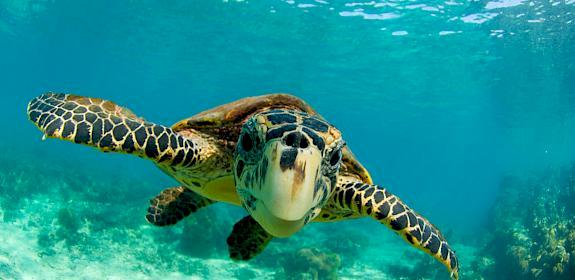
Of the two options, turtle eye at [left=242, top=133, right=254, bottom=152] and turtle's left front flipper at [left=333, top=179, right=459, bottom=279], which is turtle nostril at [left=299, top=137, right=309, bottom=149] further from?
turtle's left front flipper at [left=333, top=179, right=459, bottom=279]

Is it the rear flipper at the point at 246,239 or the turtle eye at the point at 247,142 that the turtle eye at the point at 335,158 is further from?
the rear flipper at the point at 246,239

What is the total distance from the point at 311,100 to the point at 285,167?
197ft

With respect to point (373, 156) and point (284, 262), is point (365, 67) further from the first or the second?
point (373, 156)

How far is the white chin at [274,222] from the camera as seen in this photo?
116 inches

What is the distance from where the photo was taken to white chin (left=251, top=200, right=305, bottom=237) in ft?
9.66

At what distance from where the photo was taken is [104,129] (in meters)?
3.86

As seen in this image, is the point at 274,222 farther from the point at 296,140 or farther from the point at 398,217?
the point at 398,217

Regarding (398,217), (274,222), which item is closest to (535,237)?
(398,217)

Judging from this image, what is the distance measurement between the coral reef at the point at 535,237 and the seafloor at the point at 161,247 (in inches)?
2.1

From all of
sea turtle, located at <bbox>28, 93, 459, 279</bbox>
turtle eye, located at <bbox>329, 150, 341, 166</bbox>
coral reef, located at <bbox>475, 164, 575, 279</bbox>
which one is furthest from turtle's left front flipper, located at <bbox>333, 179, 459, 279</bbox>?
coral reef, located at <bbox>475, 164, 575, 279</bbox>

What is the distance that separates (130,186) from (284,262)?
44.2 feet

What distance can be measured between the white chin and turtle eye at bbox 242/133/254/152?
561 mm

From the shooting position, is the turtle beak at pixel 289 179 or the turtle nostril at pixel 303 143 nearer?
the turtle beak at pixel 289 179

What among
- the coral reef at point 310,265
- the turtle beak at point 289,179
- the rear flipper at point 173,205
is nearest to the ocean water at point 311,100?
the coral reef at point 310,265
